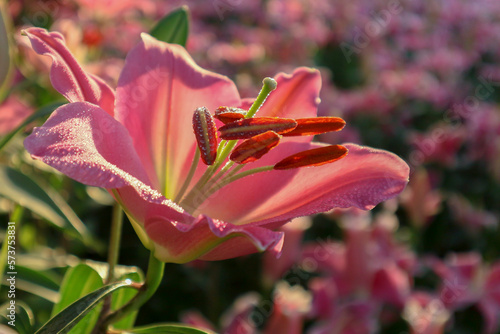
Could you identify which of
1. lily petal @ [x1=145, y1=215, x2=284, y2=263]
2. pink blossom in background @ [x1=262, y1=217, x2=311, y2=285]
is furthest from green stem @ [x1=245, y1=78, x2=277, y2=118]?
pink blossom in background @ [x1=262, y1=217, x2=311, y2=285]

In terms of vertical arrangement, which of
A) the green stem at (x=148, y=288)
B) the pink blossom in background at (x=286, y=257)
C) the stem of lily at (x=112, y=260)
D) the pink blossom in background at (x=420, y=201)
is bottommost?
the pink blossom in background at (x=420, y=201)

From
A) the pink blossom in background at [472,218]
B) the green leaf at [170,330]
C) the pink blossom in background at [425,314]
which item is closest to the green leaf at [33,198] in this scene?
the green leaf at [170,330]

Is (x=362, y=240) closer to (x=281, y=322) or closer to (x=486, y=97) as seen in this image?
(x=281, y=322)

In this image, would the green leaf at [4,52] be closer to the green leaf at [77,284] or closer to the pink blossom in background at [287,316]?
the green leaf at [77,284]

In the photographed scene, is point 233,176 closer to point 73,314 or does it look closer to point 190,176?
point 190,176

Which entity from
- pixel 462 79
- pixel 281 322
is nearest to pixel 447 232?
pixel 281 322
